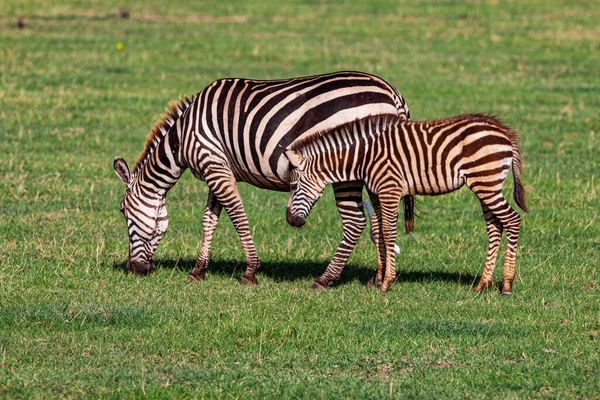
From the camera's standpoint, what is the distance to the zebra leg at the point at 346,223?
10.7 meters

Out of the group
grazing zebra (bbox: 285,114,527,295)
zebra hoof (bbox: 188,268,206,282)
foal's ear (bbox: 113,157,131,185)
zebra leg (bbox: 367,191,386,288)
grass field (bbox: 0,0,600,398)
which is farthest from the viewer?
foal's ear (bbox: 113,157,131,185)

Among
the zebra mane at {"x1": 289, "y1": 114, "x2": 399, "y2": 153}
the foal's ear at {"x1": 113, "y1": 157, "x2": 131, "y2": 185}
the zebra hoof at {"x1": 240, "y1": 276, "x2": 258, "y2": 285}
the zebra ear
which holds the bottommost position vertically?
the zebra hoof at {"x1": 240, "y1": 276, "x2": 258, "y2": 285}

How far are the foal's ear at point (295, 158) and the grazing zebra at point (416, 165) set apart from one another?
0.01 metres

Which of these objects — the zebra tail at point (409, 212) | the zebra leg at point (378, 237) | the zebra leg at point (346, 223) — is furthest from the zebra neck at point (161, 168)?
the zebra tail at point (409, 212)

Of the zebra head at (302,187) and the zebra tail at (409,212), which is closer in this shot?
the zebra head at (302,187)

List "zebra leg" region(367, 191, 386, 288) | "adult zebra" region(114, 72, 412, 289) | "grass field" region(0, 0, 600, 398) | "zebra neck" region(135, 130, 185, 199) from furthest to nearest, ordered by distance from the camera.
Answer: "zebra neck" region(135, 130, 185, 199)
"zebra leg" region(367, 191, 386, 288)
"adult zebra" region(114, 72, 412, 289)
"grass field" region(0, 0, 600, 398)

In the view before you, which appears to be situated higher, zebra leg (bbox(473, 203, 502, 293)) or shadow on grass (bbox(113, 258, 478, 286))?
zebra leg (bbox(473, 203, 502, 293))

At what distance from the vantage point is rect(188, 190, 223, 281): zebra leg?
1124 cm

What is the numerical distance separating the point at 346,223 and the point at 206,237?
173 cm

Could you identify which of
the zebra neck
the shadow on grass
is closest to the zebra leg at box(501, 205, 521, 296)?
the shadow on grass

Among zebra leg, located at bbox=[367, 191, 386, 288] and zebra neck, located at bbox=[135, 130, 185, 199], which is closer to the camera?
zebra leg, located at bbox=[367, 191, 386, 288]

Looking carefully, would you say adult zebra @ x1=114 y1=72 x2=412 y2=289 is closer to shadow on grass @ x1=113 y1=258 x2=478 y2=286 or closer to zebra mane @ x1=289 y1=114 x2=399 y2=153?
zebra mane @ x1=289 y1=114 x2=399 y2=153

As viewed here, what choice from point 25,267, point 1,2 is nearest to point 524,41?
point 1,2

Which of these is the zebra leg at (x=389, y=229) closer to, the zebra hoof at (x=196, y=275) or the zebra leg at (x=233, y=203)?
the zebra leg at (x=233, y=203)
